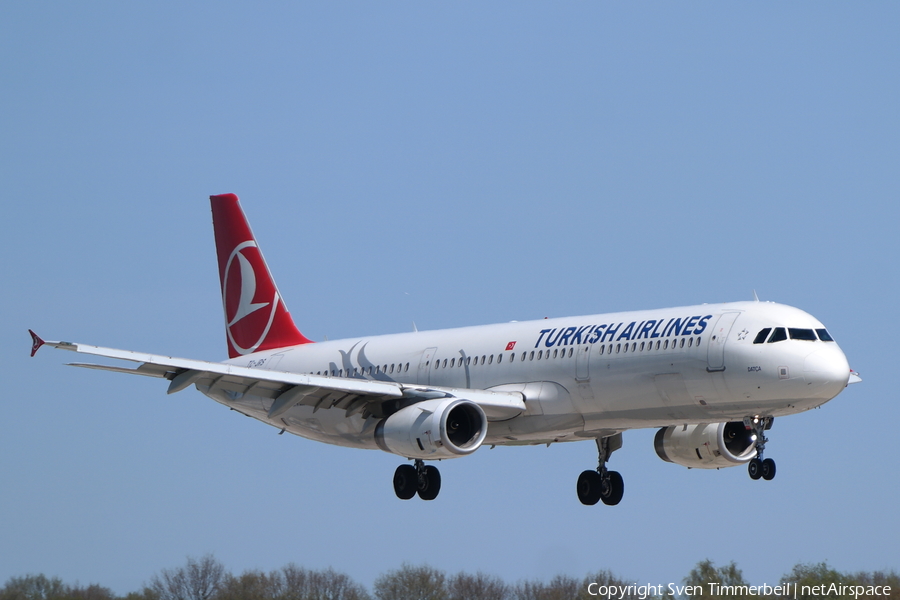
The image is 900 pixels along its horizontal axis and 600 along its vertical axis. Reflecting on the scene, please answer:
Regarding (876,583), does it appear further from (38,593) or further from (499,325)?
(38,593)

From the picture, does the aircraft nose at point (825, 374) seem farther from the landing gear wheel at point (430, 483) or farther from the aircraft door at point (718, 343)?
the landing gear wheel at point (430, 483)

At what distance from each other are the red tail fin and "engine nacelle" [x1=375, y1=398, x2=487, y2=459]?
1282cm

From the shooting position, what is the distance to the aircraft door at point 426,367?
44.5 m

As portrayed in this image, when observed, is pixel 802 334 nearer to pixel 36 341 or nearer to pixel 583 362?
pixel 583 362

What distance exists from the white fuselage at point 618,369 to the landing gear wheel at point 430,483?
1889mm

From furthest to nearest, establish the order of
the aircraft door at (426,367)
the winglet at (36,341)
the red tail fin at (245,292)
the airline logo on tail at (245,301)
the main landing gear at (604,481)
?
1. the airline logo on tail at (245,301)
2. the red tail fin at (245,292)
3. the main landing gear at (604,481)
4. the aircraft door at (426,367)
5. the winglet at (36,341)

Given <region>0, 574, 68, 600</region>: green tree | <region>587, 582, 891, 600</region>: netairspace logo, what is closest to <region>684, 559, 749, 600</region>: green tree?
<region>587, 582, 891, 600</region>: netairspace logo

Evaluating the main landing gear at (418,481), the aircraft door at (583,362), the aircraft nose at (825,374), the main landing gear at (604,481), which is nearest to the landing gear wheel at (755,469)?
the aircraft nose at (825,374)

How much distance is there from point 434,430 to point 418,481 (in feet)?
15.5

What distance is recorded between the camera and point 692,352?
36906 mm

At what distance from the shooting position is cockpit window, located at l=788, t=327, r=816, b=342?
36.2 m

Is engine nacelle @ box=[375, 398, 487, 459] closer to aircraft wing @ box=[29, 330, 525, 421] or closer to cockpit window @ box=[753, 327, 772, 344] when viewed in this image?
aircraft wing @ box=[29, 330, 525, 421]

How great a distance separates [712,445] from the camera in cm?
4300

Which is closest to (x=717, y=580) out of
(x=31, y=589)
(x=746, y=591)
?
(x=746, y=591)
